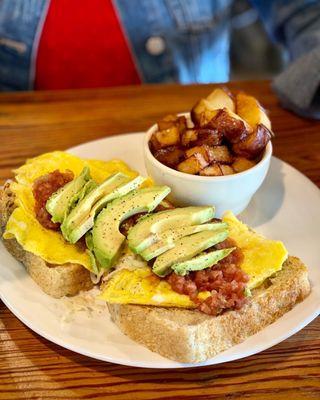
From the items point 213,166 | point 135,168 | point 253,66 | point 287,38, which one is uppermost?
point 213,166

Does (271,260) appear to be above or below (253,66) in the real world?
above

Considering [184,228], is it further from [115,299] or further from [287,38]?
[287,38]

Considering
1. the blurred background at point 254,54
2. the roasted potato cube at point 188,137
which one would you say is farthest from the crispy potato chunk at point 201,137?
the blurred background at point 254,54

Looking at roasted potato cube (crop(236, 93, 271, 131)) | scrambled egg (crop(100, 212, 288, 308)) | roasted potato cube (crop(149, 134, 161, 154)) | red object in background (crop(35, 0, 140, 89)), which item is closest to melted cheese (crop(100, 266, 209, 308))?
scrambled egg (crop(100, 212, 288, 308))

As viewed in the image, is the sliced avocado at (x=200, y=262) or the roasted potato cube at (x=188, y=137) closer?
the sliced avocado at (x=200, y=262)

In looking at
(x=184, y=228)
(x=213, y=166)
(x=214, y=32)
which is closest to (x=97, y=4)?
(x=214, y=32)

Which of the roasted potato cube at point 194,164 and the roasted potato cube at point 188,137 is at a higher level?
the roasted potato cube at point 188,137

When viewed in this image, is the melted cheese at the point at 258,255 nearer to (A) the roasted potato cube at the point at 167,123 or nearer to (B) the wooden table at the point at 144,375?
(B) the wooden table at the point at 144,375
